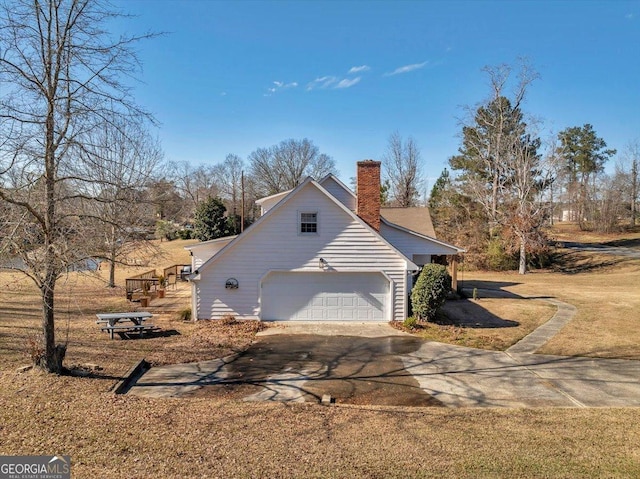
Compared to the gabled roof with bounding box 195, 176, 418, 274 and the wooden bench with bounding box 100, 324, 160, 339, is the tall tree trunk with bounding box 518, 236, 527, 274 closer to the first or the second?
the gabled roof with bounding box 195, 176, 418, 274

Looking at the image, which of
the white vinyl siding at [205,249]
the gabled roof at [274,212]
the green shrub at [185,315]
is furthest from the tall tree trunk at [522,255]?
the green shrub at [185,315]

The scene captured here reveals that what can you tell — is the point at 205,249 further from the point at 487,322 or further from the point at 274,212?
the point at 487,322

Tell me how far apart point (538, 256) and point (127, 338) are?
38.4 meters

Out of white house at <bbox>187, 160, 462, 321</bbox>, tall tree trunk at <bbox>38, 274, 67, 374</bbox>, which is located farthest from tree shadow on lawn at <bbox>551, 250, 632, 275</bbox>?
tall tree trunk at <bbox>38, 274, 67, 374</bbox>

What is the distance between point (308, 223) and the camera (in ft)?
53.2

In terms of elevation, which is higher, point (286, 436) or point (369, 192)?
point (369, 192)

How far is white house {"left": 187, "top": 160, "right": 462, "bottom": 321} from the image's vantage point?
16.1 m

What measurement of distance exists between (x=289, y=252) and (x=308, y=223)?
1.46 meters

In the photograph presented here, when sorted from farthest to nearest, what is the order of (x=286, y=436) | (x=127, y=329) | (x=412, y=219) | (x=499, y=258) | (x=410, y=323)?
1. (x=499, y=258)
2. (x=412, y=219)
3. (x=410, y=323)
4. (x=127, y=329)
5. (x=286, y=436)

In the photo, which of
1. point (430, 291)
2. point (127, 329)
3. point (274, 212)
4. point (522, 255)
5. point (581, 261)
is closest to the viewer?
point (127, 329)

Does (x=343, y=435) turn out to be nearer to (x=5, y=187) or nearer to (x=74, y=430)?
(x=74, y=430)

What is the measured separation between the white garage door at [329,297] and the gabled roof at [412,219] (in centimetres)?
640

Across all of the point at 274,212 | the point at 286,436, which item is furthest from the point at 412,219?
the point at 286,436

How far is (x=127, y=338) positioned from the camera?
43.7 ft
